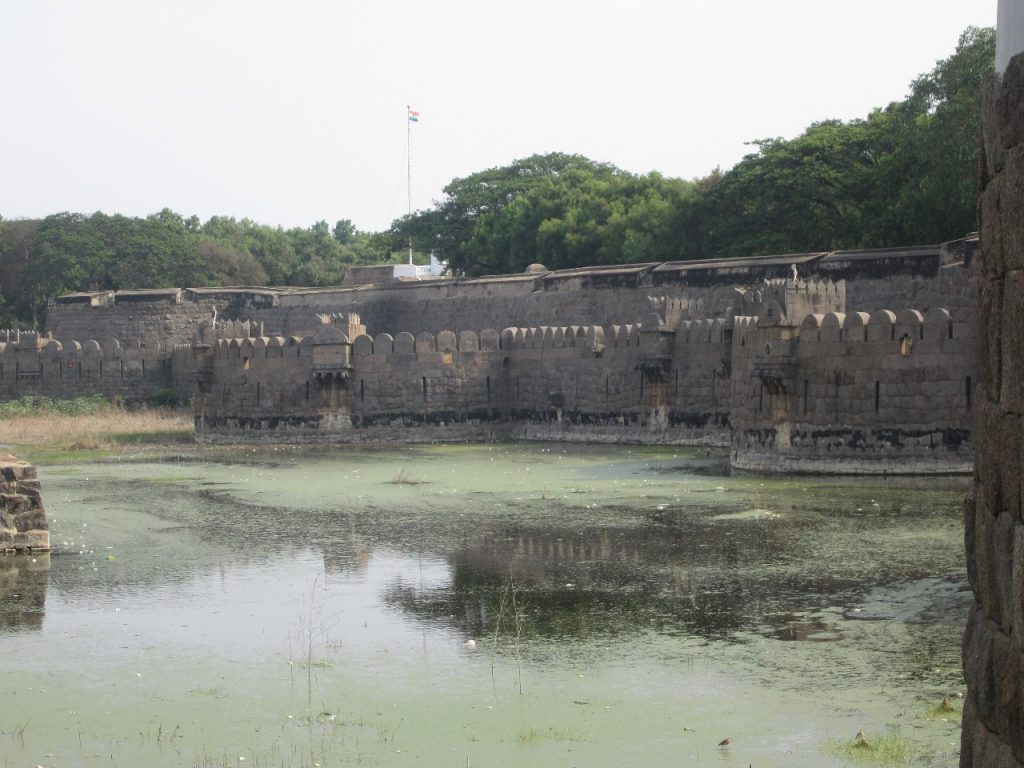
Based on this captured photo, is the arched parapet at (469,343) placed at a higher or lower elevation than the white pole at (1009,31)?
lower

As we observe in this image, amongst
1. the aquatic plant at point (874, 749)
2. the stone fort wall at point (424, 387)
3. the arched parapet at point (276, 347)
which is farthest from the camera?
the arched parapet at point (276, 347)

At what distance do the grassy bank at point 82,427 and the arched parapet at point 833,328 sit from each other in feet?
44.7

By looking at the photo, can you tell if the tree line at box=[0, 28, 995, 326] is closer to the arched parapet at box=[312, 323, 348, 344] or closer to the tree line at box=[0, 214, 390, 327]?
the tree line at box=[0, 214, 390, 327]

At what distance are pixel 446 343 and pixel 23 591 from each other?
19.6 meters

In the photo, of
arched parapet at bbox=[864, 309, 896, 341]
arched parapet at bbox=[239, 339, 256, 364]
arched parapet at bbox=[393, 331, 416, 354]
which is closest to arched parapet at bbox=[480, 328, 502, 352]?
arched parapet at bbox=[393, 331, 416, 354]

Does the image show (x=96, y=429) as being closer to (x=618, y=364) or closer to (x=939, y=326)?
(x=618, y=364)

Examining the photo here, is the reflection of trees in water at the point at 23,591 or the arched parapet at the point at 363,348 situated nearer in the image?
the reflection of trees in water at the point at 23,591

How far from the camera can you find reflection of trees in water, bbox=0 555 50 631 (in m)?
11.3

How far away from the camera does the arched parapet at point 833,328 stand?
21.4 metres

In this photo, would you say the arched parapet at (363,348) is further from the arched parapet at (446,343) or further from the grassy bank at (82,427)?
the grassy bank at (82,427)

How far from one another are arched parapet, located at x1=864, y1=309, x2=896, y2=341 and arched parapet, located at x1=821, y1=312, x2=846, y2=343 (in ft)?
1.48

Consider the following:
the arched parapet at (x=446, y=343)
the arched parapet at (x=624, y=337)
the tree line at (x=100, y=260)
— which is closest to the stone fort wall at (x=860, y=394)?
the arched parapet at (x=624, y=337)

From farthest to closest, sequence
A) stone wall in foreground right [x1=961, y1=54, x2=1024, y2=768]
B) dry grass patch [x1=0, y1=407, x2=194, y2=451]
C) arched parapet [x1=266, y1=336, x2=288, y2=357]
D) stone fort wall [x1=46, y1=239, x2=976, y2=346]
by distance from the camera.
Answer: stone fort wall [x1=46, y1=239, x2=976, y2=346] < arched parapet [x1=266, y1=336, x2=288, y2=357] < dry grass patch [x1=0, y1=407, x2=194, y2=451] < stone wall in foreground right [x1=961, y1=54, x2=1024, y2=768]

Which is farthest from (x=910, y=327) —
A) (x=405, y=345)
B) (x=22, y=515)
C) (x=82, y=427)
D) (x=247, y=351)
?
(x=82, y=427)
